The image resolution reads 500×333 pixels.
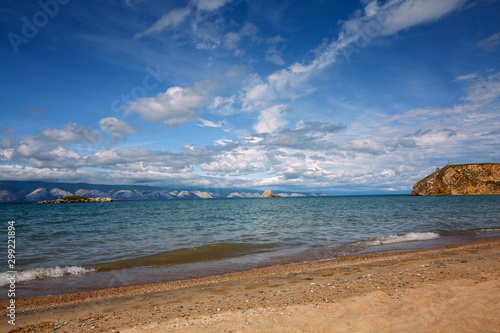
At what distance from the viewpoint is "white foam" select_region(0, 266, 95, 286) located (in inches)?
454

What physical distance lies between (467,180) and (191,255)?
17971cm

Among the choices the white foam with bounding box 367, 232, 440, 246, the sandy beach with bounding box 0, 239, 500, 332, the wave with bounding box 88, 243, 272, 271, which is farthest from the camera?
the white foam with bounding box 367, 232, 440, 246

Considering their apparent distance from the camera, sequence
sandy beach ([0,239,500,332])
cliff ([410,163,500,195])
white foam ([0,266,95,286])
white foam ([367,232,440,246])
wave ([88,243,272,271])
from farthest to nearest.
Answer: cliff ([410,163,500,195])
white foam ([367,232,440,246])
wave ([88,243,272,271])
white foam ([0,266,95,286])
sandy beach ([0,239,500,332])

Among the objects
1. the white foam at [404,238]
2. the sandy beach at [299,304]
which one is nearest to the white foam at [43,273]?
the sandy beach at [299,304]

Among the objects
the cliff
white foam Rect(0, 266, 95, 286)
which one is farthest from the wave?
the cliff

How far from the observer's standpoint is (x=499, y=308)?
5520 mm

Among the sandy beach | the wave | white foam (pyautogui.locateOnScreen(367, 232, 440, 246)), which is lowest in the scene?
white foam (pyautogui.locateOnScreen(367, 232, 440, 246))

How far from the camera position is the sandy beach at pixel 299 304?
5.35 meters

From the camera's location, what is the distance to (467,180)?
142m

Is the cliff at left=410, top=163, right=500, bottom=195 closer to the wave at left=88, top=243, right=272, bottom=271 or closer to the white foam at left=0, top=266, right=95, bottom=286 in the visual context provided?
the wave at left=88, top=243, right=272, bottom=271

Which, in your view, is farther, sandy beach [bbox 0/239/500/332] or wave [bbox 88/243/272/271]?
wave [bbox 88/243/272/271]

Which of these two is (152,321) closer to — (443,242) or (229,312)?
(229,312)

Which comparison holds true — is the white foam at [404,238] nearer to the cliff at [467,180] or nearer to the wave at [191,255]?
the wave at [191,255]

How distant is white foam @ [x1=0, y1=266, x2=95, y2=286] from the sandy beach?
332 cm
